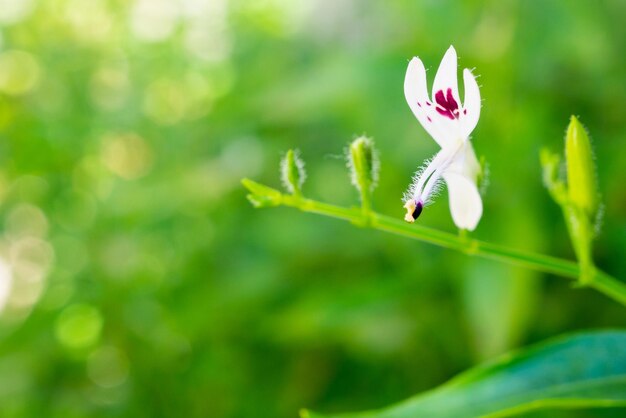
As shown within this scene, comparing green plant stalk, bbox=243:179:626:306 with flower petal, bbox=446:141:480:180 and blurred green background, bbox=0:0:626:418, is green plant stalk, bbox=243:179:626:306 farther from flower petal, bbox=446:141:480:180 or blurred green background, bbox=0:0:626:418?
blurred green background, bbox=0:0:626:418

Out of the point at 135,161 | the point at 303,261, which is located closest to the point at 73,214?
the point at 135,161

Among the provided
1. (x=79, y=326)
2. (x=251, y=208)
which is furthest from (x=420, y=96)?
(x=79, y=326)

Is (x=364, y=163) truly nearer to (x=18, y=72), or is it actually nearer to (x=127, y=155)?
(x=127, y=155)

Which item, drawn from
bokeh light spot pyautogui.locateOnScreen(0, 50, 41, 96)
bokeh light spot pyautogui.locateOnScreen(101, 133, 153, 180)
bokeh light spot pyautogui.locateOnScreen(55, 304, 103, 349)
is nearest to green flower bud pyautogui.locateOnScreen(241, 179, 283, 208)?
bokeh light spot pyautogui.locateOnScreen(55, 304, 103, 349)

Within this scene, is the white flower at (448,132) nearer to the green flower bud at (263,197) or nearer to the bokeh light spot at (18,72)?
the green flower bud at (263,197)

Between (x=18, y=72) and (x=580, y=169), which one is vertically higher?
(x=18, y=72)

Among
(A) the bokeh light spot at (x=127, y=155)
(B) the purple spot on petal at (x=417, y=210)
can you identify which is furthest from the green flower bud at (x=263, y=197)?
(A) the bokeh light spot at (x=127, y=155)

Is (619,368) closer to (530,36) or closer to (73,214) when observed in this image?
(530,36)
